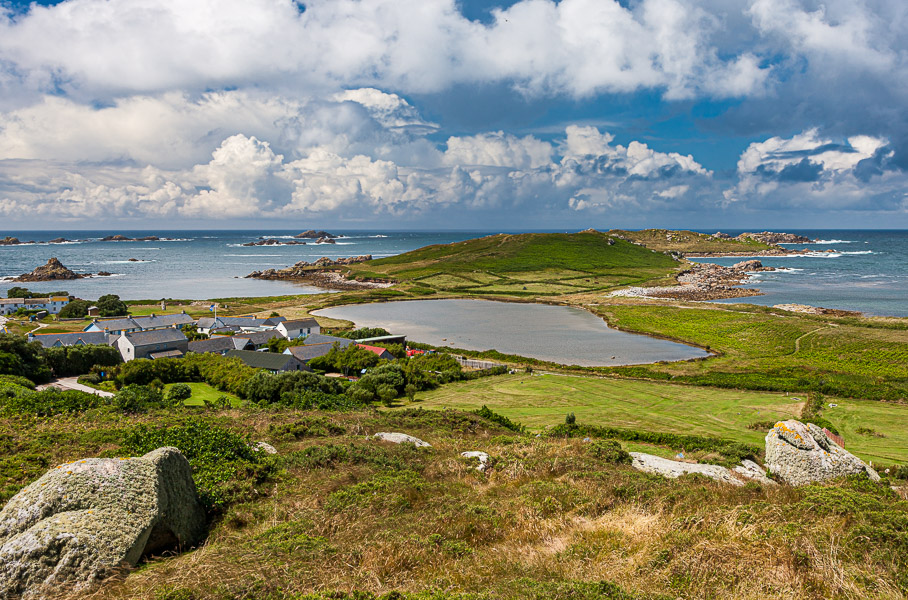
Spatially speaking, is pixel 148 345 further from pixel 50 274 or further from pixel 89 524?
pixel 50 274

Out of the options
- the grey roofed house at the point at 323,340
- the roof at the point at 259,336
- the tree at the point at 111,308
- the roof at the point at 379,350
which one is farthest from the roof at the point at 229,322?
the roof at the point at 379,350

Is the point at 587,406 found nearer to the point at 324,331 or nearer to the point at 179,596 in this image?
the point at 179,596

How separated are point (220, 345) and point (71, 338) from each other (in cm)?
1324

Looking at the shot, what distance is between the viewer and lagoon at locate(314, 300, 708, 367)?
53094 mm

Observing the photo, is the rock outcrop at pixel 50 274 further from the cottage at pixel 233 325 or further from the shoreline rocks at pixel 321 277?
the cottage at pixel 233 325

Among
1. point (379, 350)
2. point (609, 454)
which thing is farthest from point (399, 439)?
point (379, 350)

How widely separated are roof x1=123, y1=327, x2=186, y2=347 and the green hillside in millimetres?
64829

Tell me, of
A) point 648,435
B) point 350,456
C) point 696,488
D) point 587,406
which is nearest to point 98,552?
point 350,456

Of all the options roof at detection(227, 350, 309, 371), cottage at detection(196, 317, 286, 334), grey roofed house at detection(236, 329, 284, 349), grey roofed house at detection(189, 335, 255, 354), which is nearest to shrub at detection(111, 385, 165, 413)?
roof at detection(227, 350, 309, 371)

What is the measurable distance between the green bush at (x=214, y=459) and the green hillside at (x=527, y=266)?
94609 millimetres

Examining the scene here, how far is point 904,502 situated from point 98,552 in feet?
51.9

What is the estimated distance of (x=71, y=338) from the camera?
46750 mm

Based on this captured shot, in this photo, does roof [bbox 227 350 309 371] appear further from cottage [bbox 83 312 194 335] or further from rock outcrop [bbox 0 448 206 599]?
rock outcrop [bbox 0 448 206 599]

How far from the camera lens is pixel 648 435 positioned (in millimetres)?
25125
